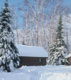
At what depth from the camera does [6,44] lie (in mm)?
21891

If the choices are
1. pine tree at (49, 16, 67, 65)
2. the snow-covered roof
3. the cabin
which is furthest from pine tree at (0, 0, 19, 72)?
pine tree at (49, 16, 67, 65)

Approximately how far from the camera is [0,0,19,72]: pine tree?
833 inches

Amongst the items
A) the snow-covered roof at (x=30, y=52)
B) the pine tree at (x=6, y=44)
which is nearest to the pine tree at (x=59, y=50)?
the snow-covered roof at (x=30, y=52)

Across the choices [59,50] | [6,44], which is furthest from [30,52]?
[6,44]

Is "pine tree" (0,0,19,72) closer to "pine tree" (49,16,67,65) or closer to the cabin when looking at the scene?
the cabin

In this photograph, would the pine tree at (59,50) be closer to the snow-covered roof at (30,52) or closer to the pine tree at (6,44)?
the snow-covered roof at (30,52)

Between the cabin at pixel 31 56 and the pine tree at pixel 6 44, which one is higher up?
the pine tree at pixel 6 44

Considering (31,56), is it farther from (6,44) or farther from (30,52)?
(6,44)

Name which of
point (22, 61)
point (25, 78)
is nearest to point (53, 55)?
point (22, 61)

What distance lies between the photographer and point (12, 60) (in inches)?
858

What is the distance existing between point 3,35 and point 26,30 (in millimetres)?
25137

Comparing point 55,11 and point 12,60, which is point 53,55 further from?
point 12,60

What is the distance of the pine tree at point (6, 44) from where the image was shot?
69.4 feet

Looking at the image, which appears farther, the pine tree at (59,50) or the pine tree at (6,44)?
the pine tree at (59,50)
